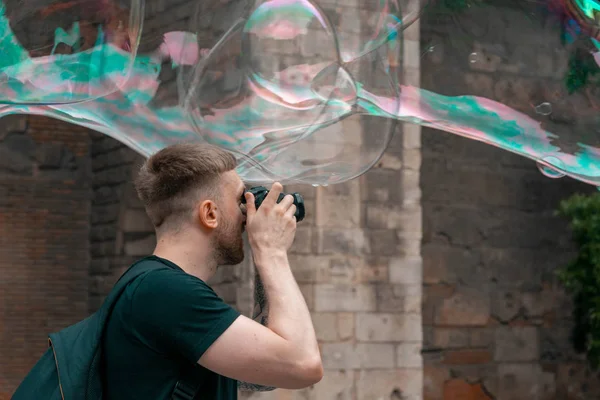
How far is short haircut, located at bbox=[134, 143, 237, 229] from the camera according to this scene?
6.93 ft

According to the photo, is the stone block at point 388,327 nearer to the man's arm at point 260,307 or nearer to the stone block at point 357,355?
the stone block at point 357,355

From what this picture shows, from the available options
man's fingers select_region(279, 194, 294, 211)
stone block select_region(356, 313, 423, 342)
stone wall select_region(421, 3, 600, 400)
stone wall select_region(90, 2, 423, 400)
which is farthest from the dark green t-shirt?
stone wall select_region(421, 3, 600, 400)

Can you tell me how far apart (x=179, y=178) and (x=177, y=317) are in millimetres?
293

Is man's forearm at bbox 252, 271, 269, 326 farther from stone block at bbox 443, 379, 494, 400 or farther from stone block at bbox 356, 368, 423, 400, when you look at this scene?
stone block at bbox 443, 379, 494, 400

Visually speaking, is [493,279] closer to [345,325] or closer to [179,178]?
[345,325]

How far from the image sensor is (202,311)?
1.96 metres

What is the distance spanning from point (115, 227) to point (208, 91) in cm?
505

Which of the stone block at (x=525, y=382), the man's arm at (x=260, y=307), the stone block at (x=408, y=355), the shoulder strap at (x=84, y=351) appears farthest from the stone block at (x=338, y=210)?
the shoulder strap at (x=84, y=351)

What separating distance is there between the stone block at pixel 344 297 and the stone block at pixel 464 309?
60.5 inches

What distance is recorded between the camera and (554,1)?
3777mm

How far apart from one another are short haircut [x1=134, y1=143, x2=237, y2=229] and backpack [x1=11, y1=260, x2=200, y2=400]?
17cm

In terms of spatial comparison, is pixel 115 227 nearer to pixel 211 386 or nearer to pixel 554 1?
pixel 554 1

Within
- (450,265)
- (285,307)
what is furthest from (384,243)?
(285,307)

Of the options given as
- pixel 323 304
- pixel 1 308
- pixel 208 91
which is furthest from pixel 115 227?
pixel 208 91
